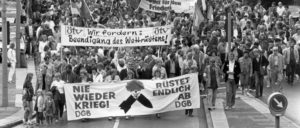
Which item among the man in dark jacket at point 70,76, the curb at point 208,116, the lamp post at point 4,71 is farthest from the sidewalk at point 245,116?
the lamp post at point 4,71

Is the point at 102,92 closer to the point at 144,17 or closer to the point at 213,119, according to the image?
the point at 213,119

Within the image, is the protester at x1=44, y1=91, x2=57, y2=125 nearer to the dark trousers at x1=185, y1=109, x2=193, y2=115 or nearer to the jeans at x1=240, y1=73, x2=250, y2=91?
the dark trousers at x1=185, y1=109, x2=193, y2=115

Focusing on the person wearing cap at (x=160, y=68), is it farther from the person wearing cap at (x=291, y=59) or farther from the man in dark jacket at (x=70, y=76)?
the person wearing cap at (x=291, y=59)

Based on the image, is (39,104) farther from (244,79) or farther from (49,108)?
(244,79)

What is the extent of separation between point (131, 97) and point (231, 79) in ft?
9.89

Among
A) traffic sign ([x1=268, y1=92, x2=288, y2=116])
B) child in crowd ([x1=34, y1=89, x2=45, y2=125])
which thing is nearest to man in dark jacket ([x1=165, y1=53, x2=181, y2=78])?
child in crowd ([x1=34, y1=89, x2=45, y2=125])

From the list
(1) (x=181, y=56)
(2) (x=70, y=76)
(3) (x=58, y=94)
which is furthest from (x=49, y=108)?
(1) (x=181, y=56)

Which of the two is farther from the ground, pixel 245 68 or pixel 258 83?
pixel 245 68

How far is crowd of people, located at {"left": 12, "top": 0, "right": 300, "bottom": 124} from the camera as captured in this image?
25062 mm

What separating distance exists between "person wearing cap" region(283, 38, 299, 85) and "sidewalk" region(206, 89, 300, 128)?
376 centimetres

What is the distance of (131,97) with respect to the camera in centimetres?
2445

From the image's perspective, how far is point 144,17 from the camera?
37250 millimetres

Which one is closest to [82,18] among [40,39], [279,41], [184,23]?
[40,39]

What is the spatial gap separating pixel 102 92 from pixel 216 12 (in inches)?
630
